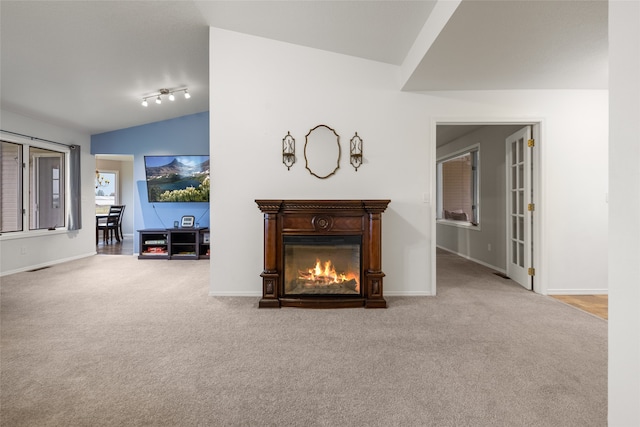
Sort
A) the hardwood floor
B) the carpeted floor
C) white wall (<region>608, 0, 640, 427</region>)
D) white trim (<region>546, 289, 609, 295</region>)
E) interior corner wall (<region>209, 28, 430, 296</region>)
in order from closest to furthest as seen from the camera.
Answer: white wall (<region>608, 0, 640, 427</region>) → the carpeted floor → the hardwood floor → interior corner wall (<region>209, 28, 430, 296</region>) → white trim (<region>546, 289, 609, 295</region>)

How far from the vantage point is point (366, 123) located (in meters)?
3.64

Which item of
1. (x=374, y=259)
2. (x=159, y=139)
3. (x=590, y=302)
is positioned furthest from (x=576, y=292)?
(x=159, y=139)

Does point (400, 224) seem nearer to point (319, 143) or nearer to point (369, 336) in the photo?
point (319, 143)

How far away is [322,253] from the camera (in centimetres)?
332

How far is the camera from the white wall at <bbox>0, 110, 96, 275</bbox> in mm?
4773

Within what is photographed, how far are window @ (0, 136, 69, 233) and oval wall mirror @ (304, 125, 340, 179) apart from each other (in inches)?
183

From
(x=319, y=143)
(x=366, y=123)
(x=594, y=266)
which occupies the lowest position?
(x=594, y=266)

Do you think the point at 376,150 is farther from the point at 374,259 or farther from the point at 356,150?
the point at 374,259

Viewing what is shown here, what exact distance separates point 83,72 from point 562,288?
6.32 m

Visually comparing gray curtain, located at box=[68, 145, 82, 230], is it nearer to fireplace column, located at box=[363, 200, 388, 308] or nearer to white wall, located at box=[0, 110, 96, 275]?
white wall, located at box=[0, 110, 96, 275]

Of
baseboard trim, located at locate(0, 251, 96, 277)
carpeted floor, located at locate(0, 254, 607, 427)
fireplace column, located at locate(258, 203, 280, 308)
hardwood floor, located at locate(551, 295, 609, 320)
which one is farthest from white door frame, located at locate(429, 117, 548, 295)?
baseboard trim, located at locate(0, 251, 96, 277)

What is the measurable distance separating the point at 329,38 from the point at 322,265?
234cm

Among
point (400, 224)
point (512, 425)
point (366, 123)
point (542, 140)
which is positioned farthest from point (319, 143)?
point (512, 425)

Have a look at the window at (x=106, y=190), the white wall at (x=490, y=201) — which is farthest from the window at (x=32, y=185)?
the white wall at (x=490, y=201)
